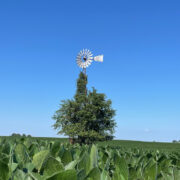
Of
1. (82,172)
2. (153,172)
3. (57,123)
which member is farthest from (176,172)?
(57,123)

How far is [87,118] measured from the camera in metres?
31.2

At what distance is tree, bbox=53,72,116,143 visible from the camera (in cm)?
3073

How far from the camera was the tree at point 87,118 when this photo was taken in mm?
30734

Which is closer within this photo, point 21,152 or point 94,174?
point 94,174

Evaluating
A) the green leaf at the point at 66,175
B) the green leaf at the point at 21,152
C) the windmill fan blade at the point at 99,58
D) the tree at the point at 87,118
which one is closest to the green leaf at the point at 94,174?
the green leaf at the point at 66,175

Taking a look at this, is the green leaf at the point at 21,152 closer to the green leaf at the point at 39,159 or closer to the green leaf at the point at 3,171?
the green leaf at the point at 39,159

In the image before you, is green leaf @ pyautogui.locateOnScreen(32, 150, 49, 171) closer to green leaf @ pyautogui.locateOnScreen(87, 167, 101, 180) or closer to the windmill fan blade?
green leaf @ pyautogui.locateOnScreen(87, 167, 101, 180)

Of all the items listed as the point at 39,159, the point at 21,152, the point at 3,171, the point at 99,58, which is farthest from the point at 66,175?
the point at 99,58

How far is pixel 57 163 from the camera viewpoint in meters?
0.92

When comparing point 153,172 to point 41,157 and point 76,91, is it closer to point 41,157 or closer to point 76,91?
point 41,157

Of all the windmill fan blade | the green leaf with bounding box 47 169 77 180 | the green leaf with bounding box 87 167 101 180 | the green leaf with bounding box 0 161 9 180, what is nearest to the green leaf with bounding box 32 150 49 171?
the green leaf with bounding box 0 161 9 180

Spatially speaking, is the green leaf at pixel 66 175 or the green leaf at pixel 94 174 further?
the green leaf at pixel 94 174

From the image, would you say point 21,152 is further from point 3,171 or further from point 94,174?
point 94,174

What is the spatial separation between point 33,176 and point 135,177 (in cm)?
70
